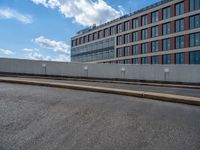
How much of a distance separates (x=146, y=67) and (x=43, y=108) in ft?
66.9

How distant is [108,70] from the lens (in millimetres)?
24812

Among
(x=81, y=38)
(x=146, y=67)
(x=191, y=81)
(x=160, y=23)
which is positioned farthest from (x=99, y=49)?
(x=191, y=81)

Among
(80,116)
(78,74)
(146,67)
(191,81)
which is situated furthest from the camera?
(78,74)

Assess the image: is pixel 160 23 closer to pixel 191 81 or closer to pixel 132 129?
pixel 191 81

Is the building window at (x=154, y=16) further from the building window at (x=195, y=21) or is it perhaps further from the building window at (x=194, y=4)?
the building window at (x=195, y=21)

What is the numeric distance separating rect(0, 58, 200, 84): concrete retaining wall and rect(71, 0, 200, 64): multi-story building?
13.9 meters

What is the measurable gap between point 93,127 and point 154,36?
40.0 m

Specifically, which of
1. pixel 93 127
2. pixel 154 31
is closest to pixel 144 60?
pixel 154 31

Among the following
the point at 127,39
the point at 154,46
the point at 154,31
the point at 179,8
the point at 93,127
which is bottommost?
the point at 93,127

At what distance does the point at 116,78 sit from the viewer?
2434 cm

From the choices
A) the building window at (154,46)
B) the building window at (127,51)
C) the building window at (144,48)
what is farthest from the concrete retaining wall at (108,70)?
the building window at (127,51)

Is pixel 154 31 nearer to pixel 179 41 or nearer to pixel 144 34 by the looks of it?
pixel 144 34

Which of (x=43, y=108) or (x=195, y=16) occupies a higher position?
(x=195, y=16)

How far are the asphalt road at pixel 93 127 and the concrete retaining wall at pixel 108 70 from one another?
59.9 ft
